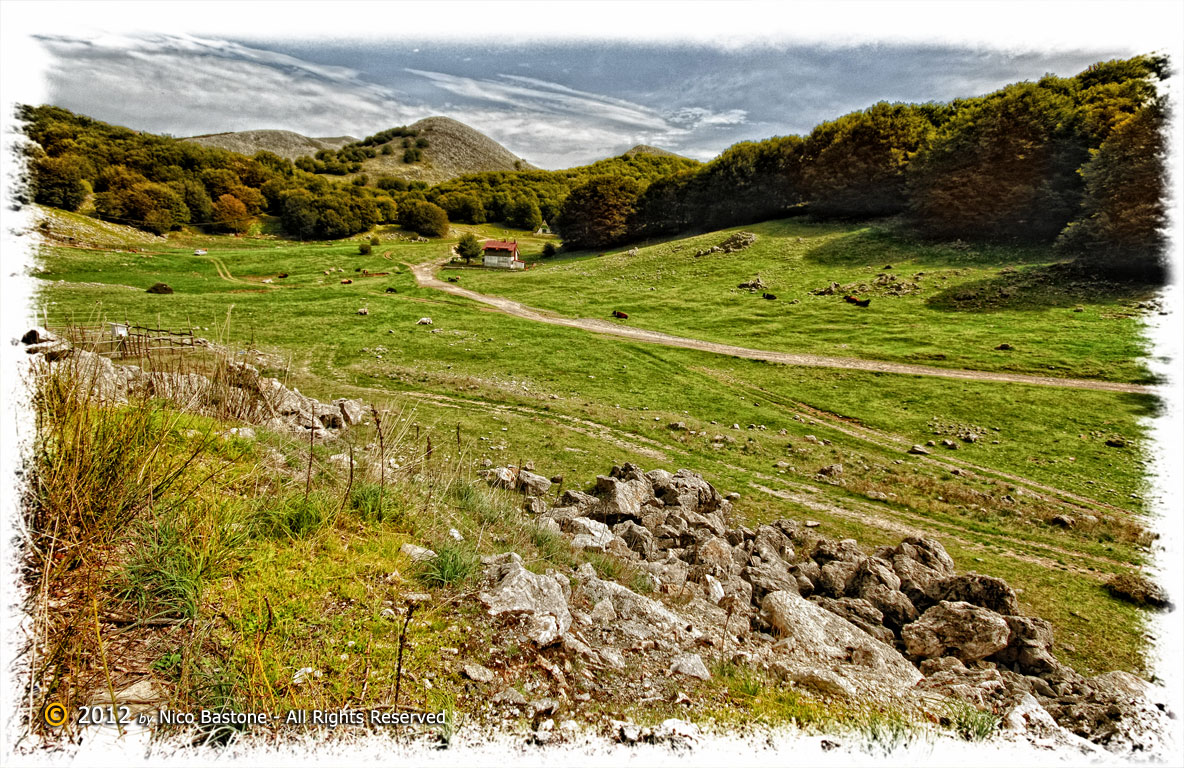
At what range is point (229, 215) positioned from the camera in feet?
276

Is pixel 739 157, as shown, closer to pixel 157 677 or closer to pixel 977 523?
pixel 977 523

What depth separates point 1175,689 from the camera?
664cm

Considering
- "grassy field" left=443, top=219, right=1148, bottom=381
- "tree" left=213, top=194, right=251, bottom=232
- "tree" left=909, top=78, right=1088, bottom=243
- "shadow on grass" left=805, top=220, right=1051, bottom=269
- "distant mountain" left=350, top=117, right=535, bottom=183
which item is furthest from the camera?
"distant mountain" left=350, top=117, right=535, bottom=183

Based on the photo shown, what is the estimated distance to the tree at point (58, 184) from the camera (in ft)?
211

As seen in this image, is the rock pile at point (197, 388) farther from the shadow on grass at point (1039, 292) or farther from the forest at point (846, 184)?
the shadow on grass at point (1039, 292)

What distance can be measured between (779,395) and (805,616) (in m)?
21.6

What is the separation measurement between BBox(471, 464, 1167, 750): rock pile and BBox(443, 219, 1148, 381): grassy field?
2570cm

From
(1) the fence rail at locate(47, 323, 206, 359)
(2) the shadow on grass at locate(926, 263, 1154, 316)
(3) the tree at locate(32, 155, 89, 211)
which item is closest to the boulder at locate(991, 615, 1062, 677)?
(1) the fence rail at locate(47, 323, 206, 359)

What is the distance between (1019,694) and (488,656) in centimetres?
691

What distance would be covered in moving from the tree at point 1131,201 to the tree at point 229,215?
10708 centimetres

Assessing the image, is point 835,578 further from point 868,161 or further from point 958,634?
point 868,161

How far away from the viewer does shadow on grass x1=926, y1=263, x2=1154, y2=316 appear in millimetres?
35625

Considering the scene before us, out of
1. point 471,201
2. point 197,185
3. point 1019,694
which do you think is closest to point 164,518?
point 1019,694

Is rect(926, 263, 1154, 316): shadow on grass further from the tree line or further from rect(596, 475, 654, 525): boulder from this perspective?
rect(596, 475, 654, 525): boulder
